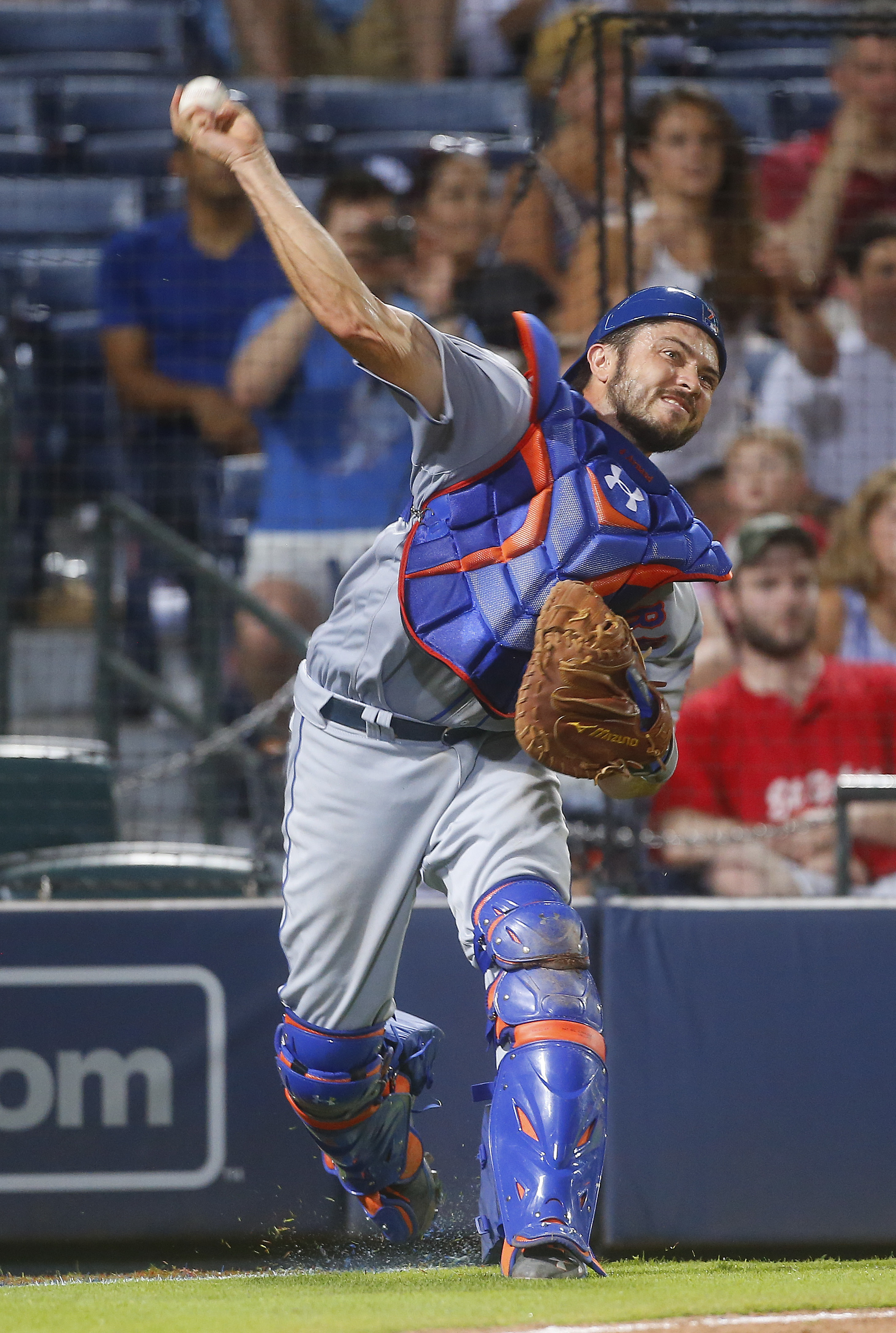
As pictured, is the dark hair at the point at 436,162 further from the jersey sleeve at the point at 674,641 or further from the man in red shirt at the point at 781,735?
the jersey sleeve at the point at 674,641

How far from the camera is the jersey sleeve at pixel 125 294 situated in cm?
549

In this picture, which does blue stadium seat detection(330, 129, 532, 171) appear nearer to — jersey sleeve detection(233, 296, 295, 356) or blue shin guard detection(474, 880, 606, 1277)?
jersey sleeve detection(233, 296, 295, 356)

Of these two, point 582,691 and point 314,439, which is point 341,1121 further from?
point 314,439

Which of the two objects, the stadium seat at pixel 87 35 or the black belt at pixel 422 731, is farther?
the stadium seat at pixel 87 35

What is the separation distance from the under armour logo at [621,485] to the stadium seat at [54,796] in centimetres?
187

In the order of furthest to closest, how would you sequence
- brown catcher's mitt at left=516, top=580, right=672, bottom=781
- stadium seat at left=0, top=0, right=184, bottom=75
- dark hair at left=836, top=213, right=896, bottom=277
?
stadium seat at left=0, top=0, right=184, bottom=75, dark hair at left=836, top=213, right=896, bottom=277, brown catcher's mitt at left=516, top=580, right=672, bottom=781

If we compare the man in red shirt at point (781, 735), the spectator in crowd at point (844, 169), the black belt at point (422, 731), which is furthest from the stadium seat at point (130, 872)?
the spectator in crowd at point (844, 169)

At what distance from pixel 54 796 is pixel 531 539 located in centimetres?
208

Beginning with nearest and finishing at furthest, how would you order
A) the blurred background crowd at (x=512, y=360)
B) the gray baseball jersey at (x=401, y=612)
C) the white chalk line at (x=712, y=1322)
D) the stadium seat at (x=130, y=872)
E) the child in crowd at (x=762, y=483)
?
the white chalk line at (x=712, y=1322)
the gray baseball jersey at (x=401, y=612)
the stadium seat at (x=130, y=872)
the blurred background crowd at (x=512, y=360)
the child in crowd at (x=762, y=483)

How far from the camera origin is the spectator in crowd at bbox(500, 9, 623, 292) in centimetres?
511

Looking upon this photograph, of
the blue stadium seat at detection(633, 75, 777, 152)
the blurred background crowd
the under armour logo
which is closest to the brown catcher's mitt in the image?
the under armour logo

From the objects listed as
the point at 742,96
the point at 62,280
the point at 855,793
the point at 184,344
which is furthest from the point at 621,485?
the point at 742,96

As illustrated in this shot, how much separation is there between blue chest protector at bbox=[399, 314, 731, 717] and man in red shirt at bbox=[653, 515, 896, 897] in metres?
2.24

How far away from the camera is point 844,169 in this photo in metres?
5.73
